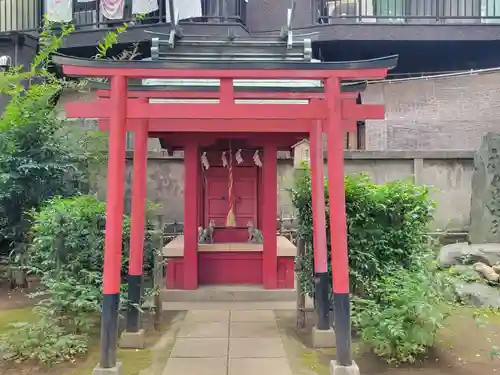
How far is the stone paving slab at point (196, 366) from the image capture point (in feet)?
Result: 16.6

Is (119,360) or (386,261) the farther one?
(386,261)

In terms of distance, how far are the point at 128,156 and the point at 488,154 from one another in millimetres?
8211

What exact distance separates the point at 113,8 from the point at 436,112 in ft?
32.1

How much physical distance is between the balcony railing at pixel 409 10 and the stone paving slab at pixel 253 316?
31.3 ft

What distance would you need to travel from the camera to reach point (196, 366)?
5234 millimetres

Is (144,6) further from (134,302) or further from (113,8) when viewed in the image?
(134,302)

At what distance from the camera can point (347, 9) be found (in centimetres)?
1448

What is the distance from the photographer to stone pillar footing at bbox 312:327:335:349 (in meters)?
5.90

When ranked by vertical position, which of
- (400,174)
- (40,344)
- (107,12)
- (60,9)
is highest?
(60,9)

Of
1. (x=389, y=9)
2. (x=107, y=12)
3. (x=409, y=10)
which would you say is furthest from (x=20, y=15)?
(x=409, y=10)

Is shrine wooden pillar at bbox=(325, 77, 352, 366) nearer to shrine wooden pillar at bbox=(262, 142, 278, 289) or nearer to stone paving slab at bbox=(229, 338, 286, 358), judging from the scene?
stone paving slab at bbox=(229, 338, 286, 358)

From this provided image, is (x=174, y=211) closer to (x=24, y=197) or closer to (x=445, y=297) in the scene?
(x=24, y=197)

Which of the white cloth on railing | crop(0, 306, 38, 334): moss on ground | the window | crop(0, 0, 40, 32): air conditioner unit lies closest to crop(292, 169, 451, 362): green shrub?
crop(0, 306, 38, 334): moss on ground

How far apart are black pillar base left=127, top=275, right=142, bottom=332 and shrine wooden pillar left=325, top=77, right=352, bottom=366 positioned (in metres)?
2.55
